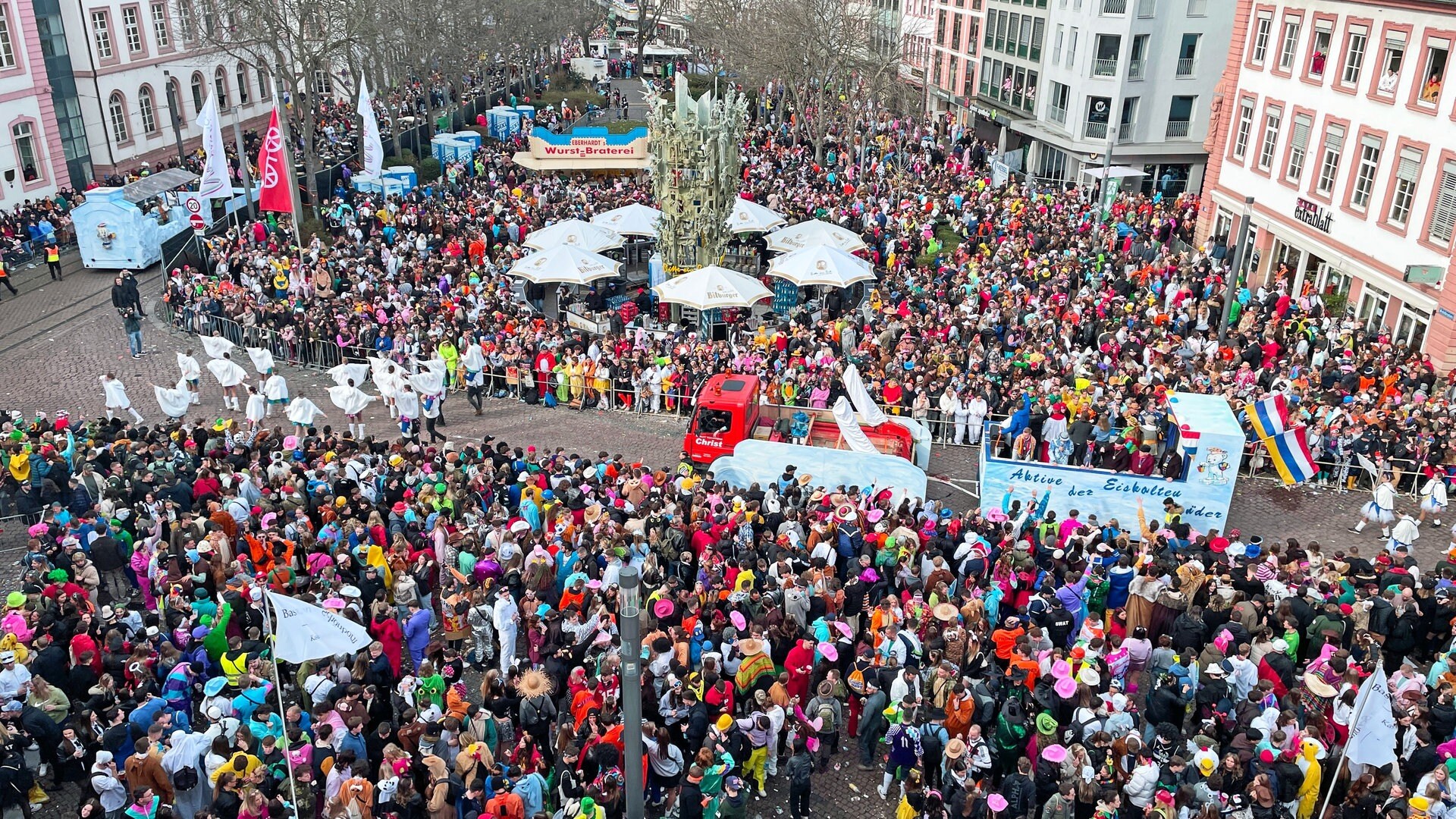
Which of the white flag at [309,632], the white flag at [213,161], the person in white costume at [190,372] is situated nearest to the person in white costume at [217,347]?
the person in white costume at [190,372]

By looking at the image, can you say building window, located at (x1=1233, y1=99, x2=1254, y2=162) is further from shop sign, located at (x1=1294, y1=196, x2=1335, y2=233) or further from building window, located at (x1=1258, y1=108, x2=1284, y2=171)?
shop sign, located at (x1=1294, y1=196, x2=1335, y2=233)

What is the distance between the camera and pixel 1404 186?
81.9ft

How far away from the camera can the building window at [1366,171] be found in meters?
26.0

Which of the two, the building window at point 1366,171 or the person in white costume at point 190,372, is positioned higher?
the building window at point 1366,171

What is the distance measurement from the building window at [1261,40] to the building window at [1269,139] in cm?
181

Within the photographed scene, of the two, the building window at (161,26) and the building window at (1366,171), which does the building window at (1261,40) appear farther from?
the building window at (161,26)

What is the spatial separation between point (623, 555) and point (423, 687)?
127 inches

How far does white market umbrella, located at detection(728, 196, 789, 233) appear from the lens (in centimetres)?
3125

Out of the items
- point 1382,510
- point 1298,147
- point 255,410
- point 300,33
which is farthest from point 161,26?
point 1382,510

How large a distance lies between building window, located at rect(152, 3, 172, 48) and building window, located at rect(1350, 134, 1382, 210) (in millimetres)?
47299

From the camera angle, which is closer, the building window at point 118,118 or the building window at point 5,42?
the building window at point 5,42

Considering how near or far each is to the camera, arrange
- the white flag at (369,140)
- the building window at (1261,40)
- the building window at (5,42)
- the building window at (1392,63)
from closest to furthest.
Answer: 1. the building window at (1392,63)
2. the white flag at (369,140)
3. the building window at (1261,40)
4. the building window at (5,42)

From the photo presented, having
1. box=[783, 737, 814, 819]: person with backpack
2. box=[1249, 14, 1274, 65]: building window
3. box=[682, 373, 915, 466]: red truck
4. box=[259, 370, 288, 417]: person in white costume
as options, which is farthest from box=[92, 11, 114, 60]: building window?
box=[783, 737, 814, 819]: person with backpack

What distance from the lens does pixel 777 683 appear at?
439 inches
